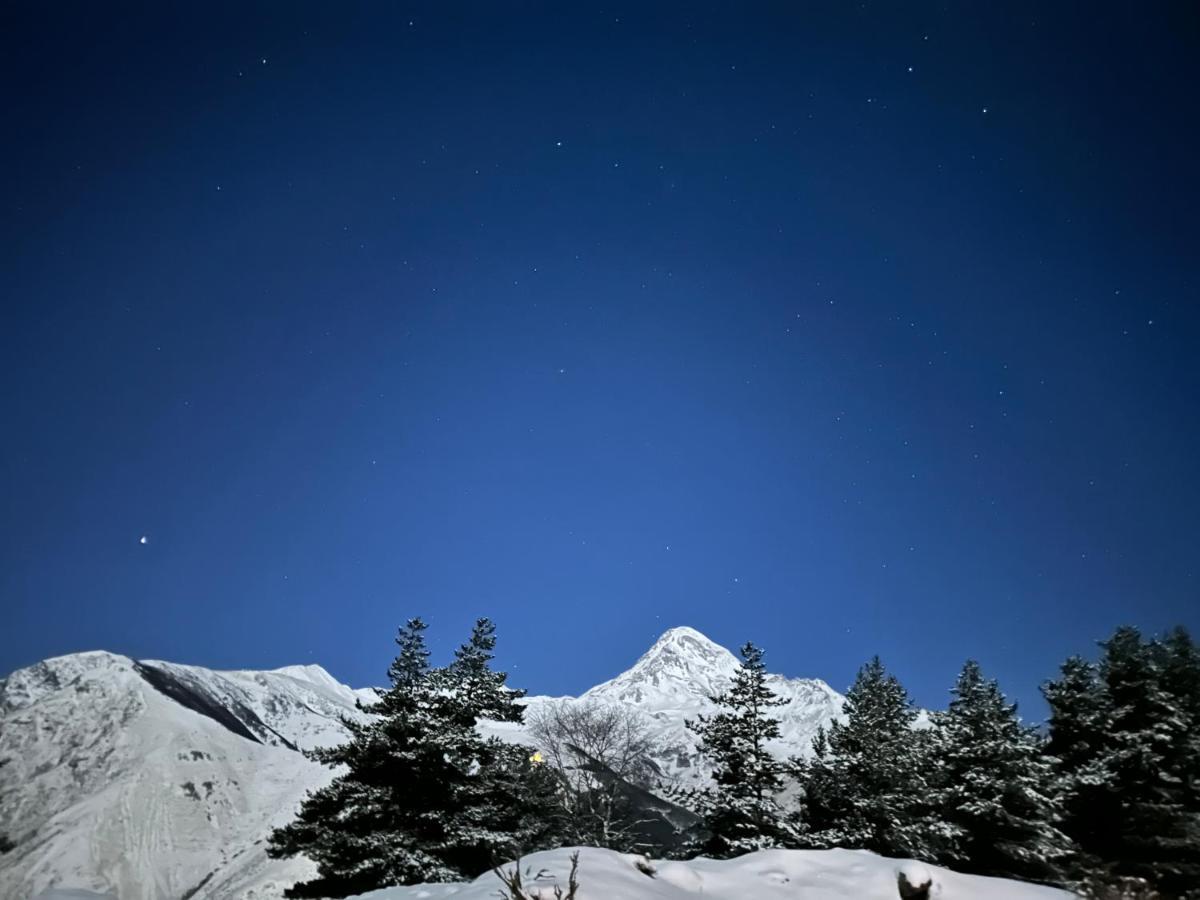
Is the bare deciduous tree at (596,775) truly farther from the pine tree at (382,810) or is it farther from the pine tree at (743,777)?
the pine tree at (382,810)

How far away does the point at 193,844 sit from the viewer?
330ft

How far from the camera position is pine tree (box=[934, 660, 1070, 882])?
18.5 m

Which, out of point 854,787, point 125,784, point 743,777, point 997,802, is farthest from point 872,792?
point 125,784

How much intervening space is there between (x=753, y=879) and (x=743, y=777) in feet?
41.8

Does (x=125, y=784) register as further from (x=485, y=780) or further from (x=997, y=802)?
(x=997, y=802)

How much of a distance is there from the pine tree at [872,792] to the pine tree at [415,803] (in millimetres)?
9777

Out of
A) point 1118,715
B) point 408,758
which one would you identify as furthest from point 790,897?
point 1118,715

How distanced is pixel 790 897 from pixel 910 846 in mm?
11844

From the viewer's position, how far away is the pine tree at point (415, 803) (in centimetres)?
1788

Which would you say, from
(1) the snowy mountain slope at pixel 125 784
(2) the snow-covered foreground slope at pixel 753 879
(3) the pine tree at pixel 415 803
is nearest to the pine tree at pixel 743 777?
(3) the pine tree at pixel 415 803

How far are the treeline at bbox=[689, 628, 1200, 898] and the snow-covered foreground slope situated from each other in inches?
390

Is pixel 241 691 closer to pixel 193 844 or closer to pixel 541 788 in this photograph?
pixel 193 844

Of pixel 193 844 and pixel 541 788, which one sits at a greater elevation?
pixel 541 788

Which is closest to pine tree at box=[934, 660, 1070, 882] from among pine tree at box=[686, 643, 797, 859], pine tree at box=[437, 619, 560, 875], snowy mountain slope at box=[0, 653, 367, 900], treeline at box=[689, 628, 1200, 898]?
treeline at box=[689, 628, 1200, 898]
